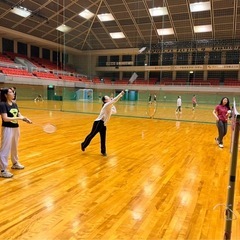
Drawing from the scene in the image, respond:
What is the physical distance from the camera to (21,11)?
951 inches

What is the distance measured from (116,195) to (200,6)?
23056 millimetres

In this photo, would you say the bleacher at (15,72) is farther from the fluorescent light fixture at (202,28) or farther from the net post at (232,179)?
the net post at (232,179)

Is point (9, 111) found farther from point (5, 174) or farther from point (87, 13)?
point (87, 13)

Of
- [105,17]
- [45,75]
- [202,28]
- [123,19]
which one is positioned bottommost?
[45,75]

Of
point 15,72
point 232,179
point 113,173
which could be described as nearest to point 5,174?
point 113,173

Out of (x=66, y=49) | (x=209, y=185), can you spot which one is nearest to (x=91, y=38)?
(x=66, y=49)

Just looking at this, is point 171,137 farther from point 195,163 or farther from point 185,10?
point 185,10

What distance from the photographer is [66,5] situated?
2259 cm

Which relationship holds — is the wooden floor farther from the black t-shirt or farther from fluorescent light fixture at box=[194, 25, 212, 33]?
fluorescent light fixture at box=[194, 25, 212, 33]

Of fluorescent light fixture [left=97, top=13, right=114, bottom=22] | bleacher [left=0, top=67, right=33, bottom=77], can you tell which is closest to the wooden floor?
fluorescent light fixture [left=97, top=13, right=114, bottom=22]

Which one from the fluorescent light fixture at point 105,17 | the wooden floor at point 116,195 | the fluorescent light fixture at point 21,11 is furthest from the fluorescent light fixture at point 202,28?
the wooden floor at point 116,195

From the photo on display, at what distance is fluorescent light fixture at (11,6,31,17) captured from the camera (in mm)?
23359

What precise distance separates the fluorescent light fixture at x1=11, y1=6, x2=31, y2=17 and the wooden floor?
67.9ft

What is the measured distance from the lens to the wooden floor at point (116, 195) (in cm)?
276
